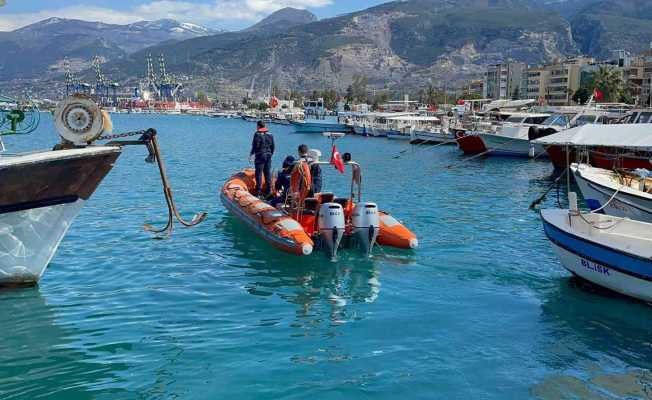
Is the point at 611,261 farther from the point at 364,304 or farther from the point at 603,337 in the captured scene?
the point at 364,304

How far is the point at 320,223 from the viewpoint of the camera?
1349 centimetres

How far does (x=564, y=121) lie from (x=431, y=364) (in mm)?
39451

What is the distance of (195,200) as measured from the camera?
2397cm

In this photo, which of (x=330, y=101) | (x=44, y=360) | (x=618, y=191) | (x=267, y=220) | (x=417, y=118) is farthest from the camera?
(x=330, y=101)

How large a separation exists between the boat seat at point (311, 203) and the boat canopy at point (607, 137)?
5.03m

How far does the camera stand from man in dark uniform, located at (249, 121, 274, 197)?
17.2m

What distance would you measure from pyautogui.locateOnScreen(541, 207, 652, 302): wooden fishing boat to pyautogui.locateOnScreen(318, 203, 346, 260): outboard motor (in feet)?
13.6

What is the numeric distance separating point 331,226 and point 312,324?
137 inches

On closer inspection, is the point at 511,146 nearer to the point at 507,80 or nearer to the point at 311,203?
the point at 311,203

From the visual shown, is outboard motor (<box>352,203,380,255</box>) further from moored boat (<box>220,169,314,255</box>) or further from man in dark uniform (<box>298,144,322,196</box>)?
man in dark uniform (<box>298,144,322,196</box>)

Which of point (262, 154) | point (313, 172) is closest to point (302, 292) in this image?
point (313, 172)

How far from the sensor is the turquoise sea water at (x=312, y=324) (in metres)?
8.01

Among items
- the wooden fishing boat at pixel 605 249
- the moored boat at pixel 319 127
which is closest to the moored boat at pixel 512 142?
the wooden fishing boat at pixel 605 249

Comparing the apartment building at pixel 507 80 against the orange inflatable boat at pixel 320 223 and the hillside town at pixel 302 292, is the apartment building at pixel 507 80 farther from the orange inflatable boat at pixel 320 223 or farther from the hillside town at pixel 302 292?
the orange inflatable boat at pixel 320 223
